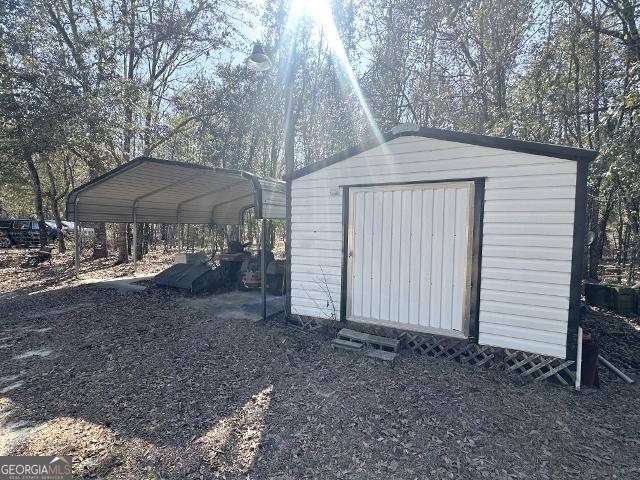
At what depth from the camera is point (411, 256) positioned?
443cm

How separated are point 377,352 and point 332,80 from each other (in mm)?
10903

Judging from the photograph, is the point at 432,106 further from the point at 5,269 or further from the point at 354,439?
the point at 5,269

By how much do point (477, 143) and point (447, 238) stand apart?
1122 millimetres

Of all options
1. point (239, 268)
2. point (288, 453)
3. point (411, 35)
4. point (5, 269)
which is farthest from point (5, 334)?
point (411, 35)

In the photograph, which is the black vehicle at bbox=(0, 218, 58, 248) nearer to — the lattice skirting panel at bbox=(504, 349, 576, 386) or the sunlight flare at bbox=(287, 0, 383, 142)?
the sunlight flare at bbox=(287, 0, 383, 142)

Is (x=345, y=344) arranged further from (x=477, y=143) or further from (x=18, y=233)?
(x=18, y=233)

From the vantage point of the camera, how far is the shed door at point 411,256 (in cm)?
412

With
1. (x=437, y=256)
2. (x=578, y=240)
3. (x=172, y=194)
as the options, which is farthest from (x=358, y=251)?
(x=172, y=194)

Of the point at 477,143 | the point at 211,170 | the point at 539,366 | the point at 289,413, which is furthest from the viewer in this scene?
the point at 211,170

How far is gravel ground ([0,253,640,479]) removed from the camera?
2486 millimetres

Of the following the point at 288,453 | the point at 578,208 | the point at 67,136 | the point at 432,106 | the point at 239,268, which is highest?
the point at 432,106

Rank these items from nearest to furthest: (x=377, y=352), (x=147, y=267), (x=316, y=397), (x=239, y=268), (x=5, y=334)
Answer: (x=316, y=397), (x=377, y=352), (x=5, y=334), (x=239, y=268), (x=147, y=267)

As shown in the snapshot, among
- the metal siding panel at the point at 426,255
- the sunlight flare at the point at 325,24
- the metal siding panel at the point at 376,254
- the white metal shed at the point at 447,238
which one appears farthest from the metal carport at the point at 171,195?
the sunlight flare at the point at 325,24

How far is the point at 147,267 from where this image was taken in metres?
11.2
